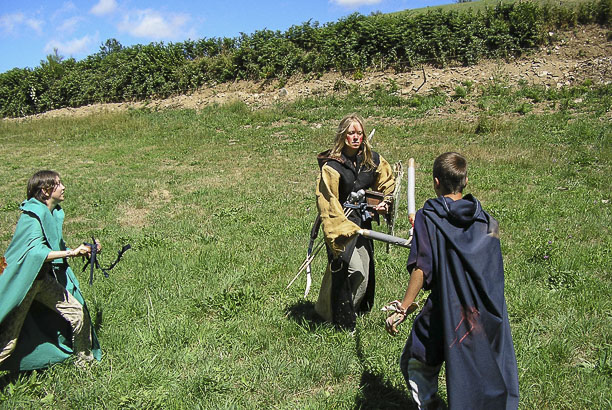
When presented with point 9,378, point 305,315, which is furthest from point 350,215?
point 9,378

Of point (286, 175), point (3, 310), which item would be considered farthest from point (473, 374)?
point (286, 175)

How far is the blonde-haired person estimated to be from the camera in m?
4.26

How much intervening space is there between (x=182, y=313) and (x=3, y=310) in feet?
6.96

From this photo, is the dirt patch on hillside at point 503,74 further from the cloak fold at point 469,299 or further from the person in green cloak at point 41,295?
the person in green cloak at point 41,295

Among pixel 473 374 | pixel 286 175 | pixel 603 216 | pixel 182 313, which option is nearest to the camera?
pixel 473 374

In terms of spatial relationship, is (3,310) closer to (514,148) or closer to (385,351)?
(385,351)

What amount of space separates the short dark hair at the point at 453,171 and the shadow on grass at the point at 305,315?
97.9 inches

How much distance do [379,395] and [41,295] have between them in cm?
306

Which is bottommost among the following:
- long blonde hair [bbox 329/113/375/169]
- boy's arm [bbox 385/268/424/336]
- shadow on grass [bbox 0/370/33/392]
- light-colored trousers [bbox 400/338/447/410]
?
light-colored trousers [bbox 400/338/447/410]

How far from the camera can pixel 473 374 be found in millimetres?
2820

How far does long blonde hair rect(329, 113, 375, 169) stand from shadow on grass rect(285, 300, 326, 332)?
1815mm

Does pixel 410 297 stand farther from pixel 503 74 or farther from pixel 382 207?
pixel 503 74

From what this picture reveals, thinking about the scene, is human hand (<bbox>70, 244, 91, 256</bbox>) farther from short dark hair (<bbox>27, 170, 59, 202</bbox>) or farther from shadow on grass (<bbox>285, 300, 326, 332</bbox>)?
shadow on grass (<bbox>285, 300, 326, 332</bbox>)

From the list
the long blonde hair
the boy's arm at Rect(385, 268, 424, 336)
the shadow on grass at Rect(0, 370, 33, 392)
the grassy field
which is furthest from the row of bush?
the shadow on grass at Rect(0, 370, 33, 392)
